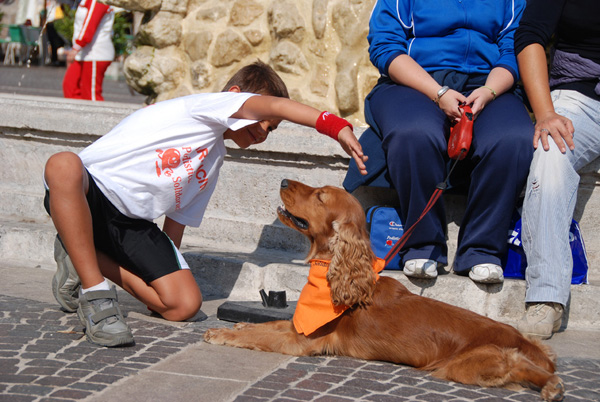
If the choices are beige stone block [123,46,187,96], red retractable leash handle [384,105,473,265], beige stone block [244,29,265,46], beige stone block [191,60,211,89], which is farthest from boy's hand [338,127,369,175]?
beige stone block [123,46,187,96]

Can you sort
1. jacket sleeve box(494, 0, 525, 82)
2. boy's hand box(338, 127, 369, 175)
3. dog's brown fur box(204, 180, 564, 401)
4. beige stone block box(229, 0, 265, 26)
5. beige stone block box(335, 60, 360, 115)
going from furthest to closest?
beige stone block box(229, 0, 265, 26)
beige stone block box(335, 60, 360, 115)
jacket sleeve box(494, 0, 525, 82)
boy's hand box(338, 127, 369, 175)
dog's brown fur box(204, 180, 564, 401)

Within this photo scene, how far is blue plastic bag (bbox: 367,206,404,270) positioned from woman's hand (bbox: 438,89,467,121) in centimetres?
66

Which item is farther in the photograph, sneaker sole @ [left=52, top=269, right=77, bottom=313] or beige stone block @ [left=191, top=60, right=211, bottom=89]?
beige stone block @ [left=191, top=60, right=211, bottom=89]

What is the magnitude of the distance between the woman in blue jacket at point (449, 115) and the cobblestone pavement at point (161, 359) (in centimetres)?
89

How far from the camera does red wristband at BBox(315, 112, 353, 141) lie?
11.8 ft

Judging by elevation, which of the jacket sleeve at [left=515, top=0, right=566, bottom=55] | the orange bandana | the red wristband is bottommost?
the orange bandana

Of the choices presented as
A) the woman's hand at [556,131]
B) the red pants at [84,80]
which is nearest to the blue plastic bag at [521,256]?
the woman's hand at [556,131]

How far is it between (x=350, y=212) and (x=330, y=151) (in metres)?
1.25

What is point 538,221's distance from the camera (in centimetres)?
410

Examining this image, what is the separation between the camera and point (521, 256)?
4.48 m

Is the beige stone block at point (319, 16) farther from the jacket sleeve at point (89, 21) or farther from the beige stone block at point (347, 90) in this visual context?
the jacket sleeve at point (89, 21)

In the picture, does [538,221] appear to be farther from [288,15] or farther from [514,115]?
[288,15]

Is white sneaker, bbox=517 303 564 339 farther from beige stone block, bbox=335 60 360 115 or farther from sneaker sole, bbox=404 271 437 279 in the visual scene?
beige stone block, bbox=335 60 360 115

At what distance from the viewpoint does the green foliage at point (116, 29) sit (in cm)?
1993
